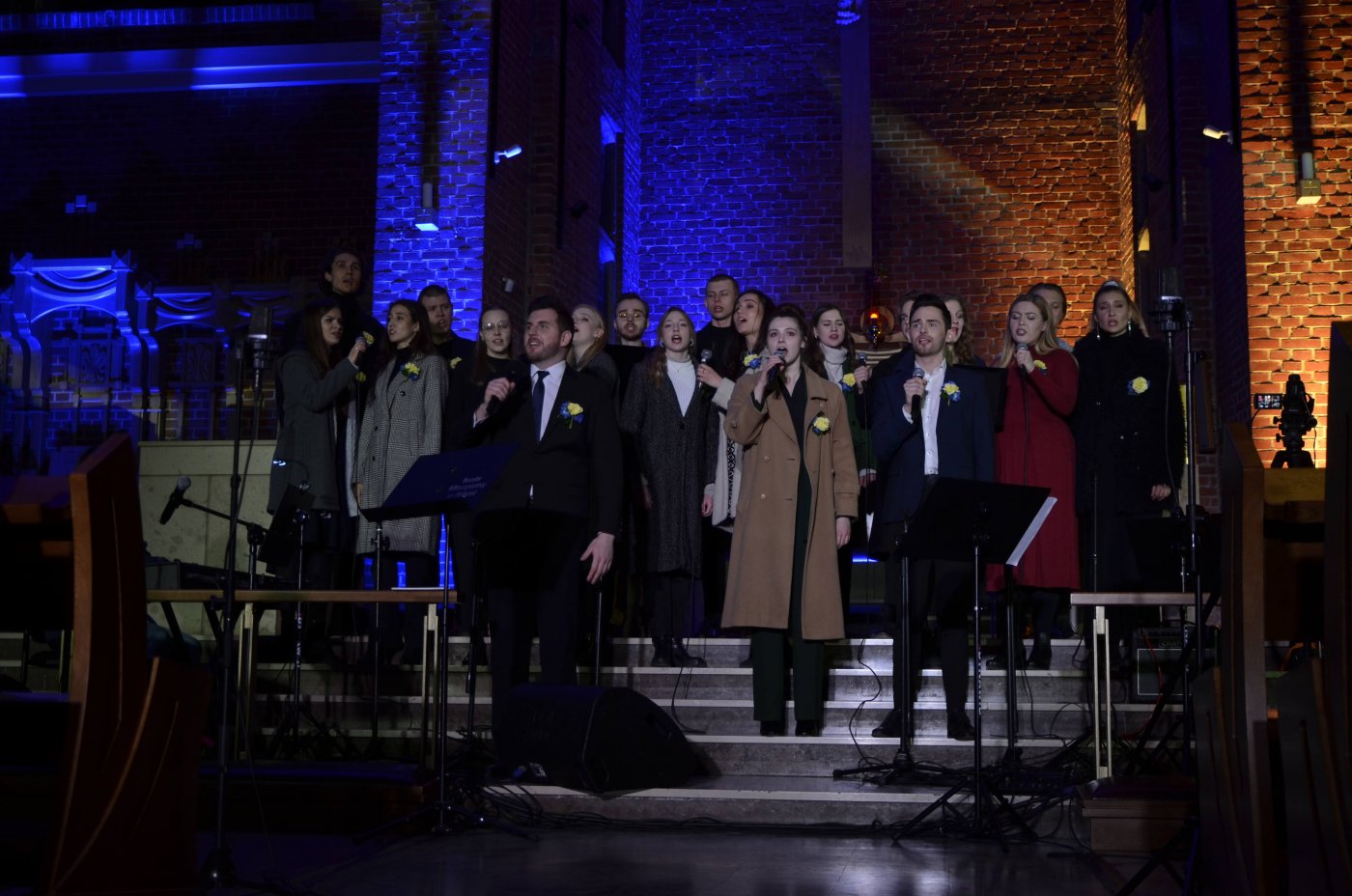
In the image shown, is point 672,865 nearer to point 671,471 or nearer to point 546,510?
point 546,510

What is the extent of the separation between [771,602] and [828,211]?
727 centimetres

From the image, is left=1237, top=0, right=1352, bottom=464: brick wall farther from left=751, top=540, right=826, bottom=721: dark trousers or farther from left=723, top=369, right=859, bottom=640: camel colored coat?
left=751, top=540, right=826, bottom=721: dark trousers

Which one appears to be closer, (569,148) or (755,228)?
(569,148)

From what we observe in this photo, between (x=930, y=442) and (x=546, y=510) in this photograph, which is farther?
(x=930, y=442)

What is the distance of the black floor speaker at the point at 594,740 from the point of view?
4867 mm

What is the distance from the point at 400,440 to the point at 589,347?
0.97 m

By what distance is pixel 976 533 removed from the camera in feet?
15.2

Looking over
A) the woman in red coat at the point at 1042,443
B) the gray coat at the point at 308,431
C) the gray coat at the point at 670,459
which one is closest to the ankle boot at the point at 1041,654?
the woman in red coat at the point at 1042,443

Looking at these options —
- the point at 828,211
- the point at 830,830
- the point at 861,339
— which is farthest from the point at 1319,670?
the point at 828,211

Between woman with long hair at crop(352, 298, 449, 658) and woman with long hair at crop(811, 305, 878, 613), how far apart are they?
5.69 ft

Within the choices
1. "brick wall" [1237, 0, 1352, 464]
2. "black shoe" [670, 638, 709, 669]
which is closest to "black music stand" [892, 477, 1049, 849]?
"black shoe" [670, 638, 709, 669]

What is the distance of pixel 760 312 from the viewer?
6355mm

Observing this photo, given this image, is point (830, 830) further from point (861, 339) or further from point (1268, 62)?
point (861, 339)

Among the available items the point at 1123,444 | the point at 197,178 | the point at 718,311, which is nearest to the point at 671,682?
the point at 718,311
